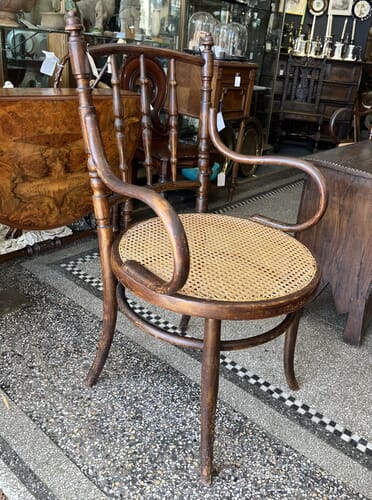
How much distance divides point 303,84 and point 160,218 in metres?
4.44

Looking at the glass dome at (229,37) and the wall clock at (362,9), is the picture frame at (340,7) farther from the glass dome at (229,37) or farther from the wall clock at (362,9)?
the glass dome at (229,37)

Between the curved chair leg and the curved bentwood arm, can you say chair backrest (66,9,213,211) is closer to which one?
the curved bentwood arm

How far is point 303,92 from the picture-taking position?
4.71 m

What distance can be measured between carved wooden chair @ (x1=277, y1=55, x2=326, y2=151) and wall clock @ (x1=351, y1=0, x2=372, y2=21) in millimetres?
1178

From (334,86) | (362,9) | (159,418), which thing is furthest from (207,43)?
(362,9)

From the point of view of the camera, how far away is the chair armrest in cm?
78

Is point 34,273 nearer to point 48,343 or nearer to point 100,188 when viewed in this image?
point 48,343

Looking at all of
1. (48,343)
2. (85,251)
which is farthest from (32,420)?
(85,251)

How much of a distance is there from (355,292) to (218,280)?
2.78 ft

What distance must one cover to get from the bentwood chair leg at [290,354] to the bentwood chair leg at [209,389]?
1.21ft

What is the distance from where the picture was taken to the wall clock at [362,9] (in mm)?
5121

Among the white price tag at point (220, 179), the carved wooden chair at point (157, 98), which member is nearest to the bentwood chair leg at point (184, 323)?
the carved wooden chair at point (157, 98)

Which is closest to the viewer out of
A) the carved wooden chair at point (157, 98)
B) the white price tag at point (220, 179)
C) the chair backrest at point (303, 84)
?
the carved wooden chair at point (157, 98)

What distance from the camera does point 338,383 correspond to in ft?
4.67
